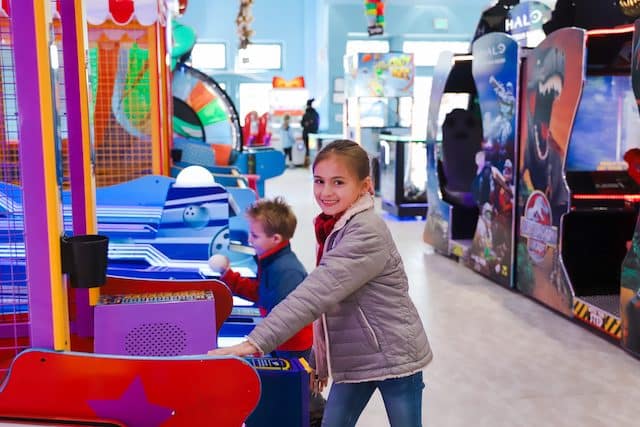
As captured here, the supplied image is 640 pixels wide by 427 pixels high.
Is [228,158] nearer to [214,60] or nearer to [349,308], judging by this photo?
[349,308]

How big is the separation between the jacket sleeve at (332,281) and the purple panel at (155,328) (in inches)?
17.7

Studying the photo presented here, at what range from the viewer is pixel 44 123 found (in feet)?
5.32

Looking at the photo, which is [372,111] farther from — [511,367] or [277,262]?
[277,262]

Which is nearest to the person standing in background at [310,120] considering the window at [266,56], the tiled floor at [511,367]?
the window at [266,56]

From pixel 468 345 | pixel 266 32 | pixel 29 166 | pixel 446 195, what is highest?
pixel 266 32

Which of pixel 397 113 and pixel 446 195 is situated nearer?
pixel 446 195

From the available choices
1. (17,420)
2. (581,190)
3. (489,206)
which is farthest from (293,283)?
(489,206)

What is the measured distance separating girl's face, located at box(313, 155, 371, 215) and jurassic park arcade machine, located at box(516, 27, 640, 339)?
274 centimetres

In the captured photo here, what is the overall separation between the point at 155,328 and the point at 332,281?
0.59m

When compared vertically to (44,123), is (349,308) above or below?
below

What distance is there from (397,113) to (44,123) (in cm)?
1007

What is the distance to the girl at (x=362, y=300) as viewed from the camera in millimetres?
1943

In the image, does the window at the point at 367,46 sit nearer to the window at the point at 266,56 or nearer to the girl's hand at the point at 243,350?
the window at the point at 266,56

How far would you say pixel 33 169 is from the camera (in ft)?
5.32
